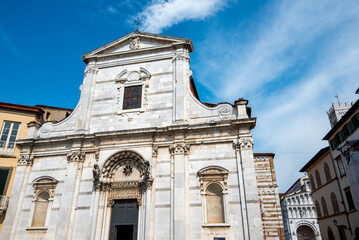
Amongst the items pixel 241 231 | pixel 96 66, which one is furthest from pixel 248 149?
pixel 96 66

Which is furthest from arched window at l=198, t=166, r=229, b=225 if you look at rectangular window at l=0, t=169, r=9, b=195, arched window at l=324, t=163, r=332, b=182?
arched window at l=324, t=163, r=332, b=182

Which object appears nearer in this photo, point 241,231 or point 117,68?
point 241,231

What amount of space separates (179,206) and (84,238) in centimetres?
503

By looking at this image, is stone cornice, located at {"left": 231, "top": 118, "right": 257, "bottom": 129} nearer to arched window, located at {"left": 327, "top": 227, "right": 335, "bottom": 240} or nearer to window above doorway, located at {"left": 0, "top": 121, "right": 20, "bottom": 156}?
window above doorway, located at {"left": 0, "top": 121, "right": 20, "bottom": 156}

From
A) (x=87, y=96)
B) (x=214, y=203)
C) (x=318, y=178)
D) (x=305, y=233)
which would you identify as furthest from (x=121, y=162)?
(x=305, y=233)

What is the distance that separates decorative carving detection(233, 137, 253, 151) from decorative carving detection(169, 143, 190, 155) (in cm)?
252

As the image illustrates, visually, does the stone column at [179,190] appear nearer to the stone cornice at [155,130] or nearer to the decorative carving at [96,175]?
the stone cornice at [155,130]

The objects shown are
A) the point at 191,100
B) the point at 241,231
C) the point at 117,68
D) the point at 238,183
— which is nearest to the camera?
the point at 241,231

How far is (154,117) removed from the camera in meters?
15.3

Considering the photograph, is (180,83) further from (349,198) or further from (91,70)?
(349,198)

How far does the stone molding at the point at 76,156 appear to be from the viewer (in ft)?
49.5

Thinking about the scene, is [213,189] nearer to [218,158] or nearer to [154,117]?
[218,158]

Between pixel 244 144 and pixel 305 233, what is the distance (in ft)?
118

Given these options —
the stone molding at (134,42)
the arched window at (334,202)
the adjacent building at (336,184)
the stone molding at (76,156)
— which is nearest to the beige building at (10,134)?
the stone molding at (76,156)
